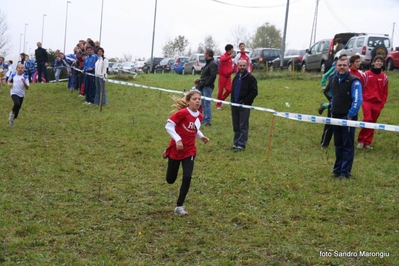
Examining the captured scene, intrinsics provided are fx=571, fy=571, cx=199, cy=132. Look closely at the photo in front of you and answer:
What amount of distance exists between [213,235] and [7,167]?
4.81m

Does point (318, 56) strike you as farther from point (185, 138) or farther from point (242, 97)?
point (185, 138)

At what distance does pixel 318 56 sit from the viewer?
2695cm

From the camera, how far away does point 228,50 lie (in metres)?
16.3

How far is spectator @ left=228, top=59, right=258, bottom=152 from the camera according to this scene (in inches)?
459

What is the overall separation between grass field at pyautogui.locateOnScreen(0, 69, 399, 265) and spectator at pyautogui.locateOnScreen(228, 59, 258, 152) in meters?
0.33

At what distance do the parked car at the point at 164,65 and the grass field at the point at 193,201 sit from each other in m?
30.2

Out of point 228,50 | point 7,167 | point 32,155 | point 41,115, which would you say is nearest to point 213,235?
point 7,167

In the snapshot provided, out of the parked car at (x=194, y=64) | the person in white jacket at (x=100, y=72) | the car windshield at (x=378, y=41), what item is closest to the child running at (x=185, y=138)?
the person in white jacket at (x=100, y=72)

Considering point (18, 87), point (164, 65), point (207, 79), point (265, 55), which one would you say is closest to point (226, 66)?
point (207, 79)

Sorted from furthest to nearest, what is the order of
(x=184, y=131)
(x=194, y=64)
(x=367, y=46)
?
(x=194, y=64) < (x=367, y=46) < (x=184, y=131)

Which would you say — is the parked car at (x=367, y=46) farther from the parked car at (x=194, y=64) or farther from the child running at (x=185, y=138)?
the child running at (x=185, y=138)

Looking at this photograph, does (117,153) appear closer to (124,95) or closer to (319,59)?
(124,95)

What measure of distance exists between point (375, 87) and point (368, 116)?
63 centimetres

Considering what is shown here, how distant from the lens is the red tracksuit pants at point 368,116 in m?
12.1
